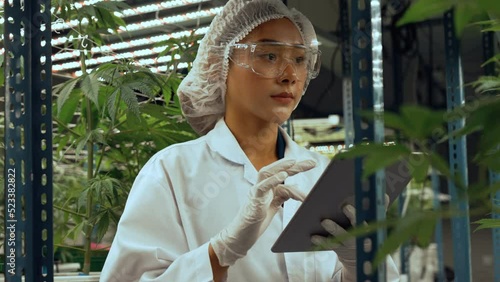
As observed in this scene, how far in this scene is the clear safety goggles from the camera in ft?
5.89

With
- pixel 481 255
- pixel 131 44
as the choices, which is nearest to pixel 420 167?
pixel 131 44

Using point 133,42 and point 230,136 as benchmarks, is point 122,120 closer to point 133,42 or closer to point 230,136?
point 230,136

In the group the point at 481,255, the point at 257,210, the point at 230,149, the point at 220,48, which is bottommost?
the point at 481,255

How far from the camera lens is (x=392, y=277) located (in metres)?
1.77

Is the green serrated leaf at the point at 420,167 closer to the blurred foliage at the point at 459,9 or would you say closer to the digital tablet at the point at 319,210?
the blurred foliage at the point at 459,9

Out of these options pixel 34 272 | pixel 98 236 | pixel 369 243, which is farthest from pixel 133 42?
pixel 369 243

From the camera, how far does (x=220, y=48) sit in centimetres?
194

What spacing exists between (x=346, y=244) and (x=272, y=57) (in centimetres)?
51

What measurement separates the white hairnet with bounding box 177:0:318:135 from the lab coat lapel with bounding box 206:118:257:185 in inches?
3.7

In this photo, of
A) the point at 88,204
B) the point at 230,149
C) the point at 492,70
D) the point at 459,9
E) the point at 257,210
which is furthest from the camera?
the point at 492,70

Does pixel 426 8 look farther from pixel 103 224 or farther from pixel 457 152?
pixel 457 152

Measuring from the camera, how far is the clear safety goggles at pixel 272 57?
1794 mm

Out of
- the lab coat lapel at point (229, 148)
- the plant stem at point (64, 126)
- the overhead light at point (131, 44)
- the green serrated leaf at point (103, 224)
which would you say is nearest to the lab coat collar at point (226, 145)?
the lab coat lapel at point (229, 148)

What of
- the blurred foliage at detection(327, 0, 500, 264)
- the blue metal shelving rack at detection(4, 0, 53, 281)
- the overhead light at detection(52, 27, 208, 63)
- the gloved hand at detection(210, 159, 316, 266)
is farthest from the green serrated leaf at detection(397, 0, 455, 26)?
the overhead light at detection(52, 27, 208, 63)
